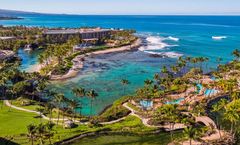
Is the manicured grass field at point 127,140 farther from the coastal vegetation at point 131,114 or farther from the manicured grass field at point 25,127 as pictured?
the manicured grass field at point 25,127

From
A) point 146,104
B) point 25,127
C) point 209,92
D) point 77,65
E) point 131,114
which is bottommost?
point 25,127

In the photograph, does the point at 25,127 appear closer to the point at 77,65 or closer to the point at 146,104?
the point at 146,104

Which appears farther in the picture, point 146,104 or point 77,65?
point 77,65

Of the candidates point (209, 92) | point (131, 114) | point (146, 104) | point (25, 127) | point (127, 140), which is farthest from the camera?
point (209, 92)

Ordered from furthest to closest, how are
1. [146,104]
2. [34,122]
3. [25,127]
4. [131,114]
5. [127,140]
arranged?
[146,104] → [131,114] → [34,122] → [25,127] → [127,140]

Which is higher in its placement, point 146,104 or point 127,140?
point 146,104

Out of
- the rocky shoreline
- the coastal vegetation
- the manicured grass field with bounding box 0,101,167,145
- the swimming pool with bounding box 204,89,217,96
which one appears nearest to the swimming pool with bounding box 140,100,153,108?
the coastal vegetation

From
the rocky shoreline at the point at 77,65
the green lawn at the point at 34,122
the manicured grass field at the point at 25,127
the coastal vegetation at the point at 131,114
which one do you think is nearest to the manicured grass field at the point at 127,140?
the green lawn at the point at 34,122

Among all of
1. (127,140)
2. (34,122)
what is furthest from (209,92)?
(34,122)

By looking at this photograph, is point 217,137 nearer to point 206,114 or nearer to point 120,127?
point 206,114

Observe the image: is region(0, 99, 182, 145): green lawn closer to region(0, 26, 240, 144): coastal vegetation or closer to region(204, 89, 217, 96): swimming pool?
region(0, 26, 240, 144): coastal vegetation

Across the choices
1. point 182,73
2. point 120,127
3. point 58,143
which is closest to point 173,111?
point 120,127
